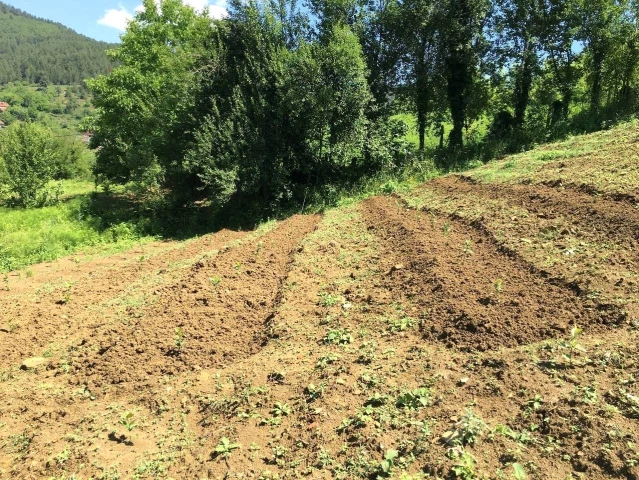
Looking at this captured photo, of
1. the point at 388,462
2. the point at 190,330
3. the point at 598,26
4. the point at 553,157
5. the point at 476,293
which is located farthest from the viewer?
the point at 598,26

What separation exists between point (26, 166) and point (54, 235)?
6522 millimetres

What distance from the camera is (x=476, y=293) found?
16.7 feet

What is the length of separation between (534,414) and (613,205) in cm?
447

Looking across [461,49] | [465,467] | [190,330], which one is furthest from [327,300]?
[461,49]

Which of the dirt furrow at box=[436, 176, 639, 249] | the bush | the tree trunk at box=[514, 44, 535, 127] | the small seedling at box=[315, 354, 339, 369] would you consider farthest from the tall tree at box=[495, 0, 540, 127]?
the bush

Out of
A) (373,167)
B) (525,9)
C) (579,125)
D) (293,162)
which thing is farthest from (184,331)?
(525,9)

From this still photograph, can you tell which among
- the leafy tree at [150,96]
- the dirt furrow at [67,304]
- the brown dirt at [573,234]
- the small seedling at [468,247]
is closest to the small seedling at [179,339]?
the dirt furrow at [67,304]

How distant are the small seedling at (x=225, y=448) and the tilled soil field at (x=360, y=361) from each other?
11mm

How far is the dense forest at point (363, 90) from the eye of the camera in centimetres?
1320

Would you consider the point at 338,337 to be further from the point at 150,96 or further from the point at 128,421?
the point at 150,96

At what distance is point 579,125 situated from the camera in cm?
1490

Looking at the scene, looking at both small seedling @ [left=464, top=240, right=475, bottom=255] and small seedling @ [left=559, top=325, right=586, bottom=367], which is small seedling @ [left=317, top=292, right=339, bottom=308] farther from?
small seedling @ [left=559, top=325, right=586, bottom=367]

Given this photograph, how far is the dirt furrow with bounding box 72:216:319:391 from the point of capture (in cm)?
503

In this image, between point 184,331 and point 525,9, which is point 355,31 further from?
point 184,331
